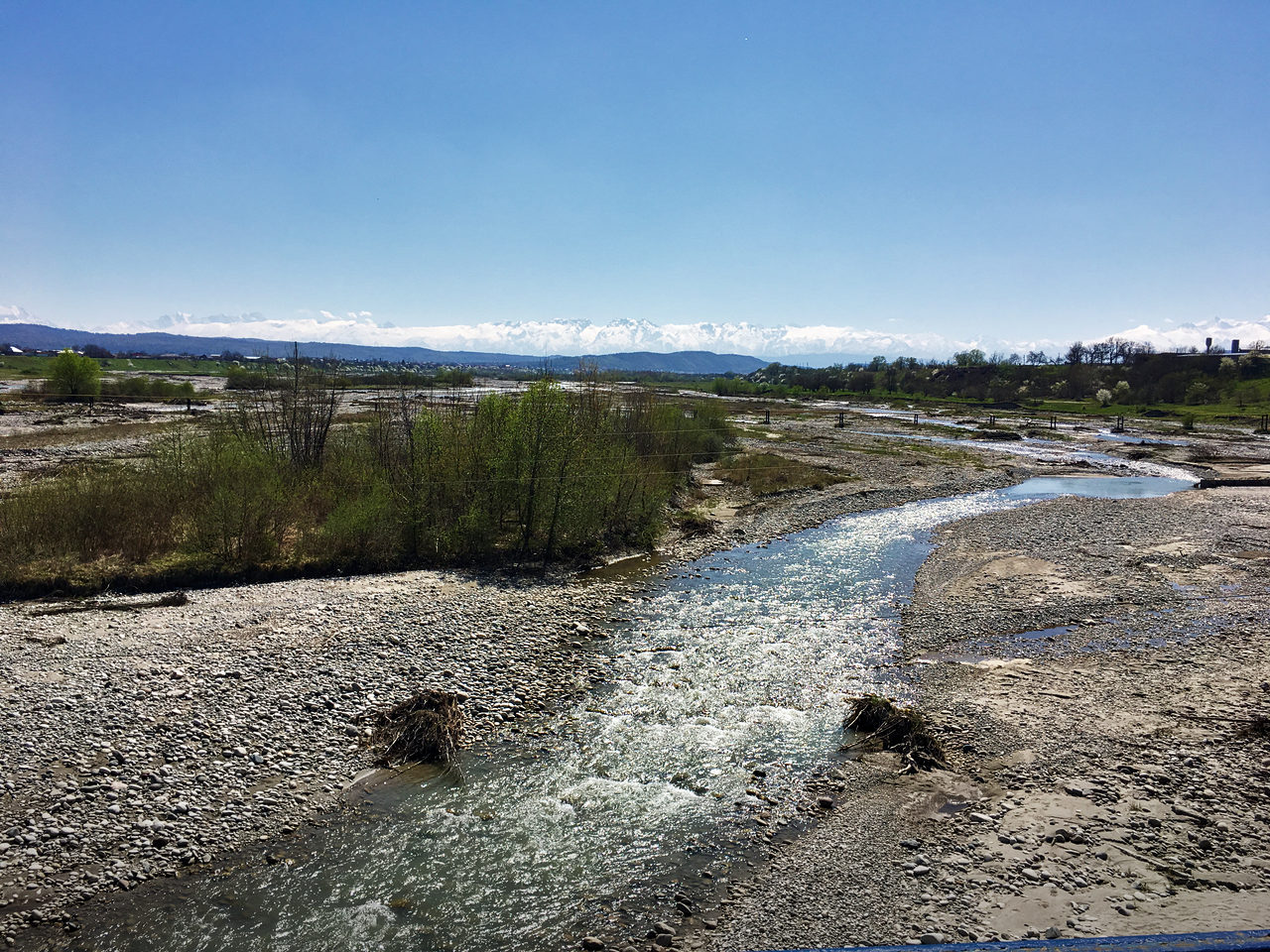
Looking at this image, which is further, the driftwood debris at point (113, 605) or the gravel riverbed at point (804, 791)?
the driftwood debris at point (113, 605)

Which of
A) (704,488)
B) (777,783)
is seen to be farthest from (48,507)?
(704,488)

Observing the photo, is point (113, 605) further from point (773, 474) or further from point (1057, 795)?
point (773, 474)

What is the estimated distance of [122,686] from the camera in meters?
14.1

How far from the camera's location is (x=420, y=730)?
1319cm

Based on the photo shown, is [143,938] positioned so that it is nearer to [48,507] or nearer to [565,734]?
[565,734]

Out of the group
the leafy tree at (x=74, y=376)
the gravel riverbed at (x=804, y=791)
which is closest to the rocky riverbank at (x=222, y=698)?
the gravel riverbed at (x=804, y=791)

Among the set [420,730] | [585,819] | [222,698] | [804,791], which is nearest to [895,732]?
[804,791]

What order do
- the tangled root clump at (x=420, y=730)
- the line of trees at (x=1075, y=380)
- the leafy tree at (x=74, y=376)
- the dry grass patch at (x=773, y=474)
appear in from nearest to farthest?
the tangled root clump at (x=420, y=730) < the dry grass patch at (x=773, y=474) < the leafy tree at (x=74, y=376) < the line of trees at (x=1075, y=380)

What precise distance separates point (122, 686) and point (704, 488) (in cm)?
3251

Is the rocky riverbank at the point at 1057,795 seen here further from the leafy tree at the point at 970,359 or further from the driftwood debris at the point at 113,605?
the leafy tree at the point at 970,359

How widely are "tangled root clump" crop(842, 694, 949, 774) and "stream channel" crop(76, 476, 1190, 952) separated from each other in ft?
1.62

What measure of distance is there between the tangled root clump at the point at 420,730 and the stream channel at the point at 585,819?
0.44 m

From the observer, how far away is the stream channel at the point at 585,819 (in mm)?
9133

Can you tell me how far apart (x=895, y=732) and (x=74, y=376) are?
307 ft
